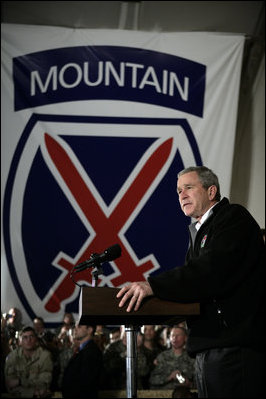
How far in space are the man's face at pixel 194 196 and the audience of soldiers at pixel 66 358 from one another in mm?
3912

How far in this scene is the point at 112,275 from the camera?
718 centimetres

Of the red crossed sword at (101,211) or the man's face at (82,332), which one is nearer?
the man's face at (82,332)

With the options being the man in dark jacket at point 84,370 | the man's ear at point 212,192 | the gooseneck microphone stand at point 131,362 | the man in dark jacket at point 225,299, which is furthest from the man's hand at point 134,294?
the man in dark jacket at point 84,370

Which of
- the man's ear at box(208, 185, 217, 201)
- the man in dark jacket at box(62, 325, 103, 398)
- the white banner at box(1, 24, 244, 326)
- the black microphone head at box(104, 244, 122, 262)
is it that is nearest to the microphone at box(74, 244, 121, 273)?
the black microphone head at box(104, 244, 122, 262)

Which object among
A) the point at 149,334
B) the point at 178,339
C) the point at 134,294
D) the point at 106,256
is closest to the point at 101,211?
the point at 149,334

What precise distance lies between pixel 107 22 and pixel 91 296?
8279mm

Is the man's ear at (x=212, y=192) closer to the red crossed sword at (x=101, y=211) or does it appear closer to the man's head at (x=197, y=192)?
the man's head at (x=197, y=192)

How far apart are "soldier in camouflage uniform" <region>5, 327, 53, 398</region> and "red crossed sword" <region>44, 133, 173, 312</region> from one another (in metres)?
A: 0.61

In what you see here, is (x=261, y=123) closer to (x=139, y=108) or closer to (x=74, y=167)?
(x=139, y=108)

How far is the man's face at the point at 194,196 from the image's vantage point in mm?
2584

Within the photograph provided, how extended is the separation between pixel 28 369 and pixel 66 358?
1.37 feet

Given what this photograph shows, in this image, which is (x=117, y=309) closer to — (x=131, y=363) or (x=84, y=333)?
(x=131, y=363)

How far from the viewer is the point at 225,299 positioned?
2.22 m

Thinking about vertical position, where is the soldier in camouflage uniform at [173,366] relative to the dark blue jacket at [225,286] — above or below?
below
